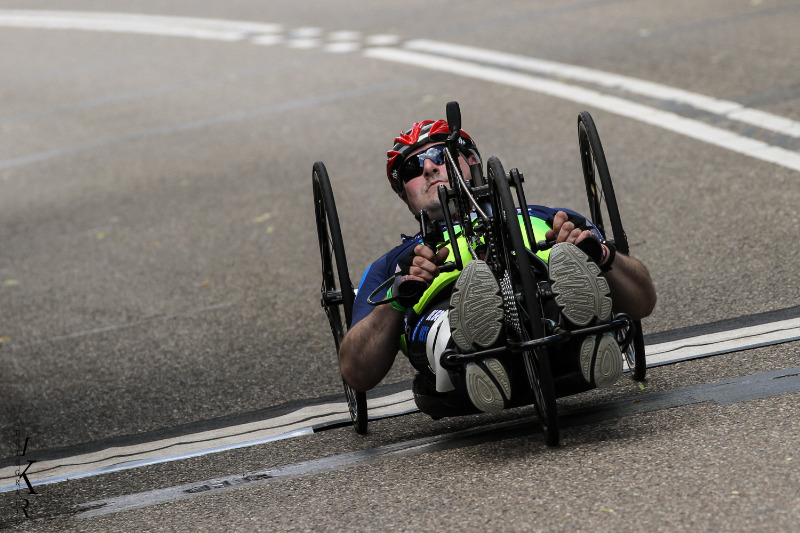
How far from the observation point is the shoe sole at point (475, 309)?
4.02 m

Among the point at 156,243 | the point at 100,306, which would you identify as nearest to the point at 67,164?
the point at 156,243

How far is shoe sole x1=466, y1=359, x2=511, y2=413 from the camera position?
160 inches

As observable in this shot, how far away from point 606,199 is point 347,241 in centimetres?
417

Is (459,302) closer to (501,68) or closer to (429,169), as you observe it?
(429,169)

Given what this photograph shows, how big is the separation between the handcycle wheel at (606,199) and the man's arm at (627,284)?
0.37ft

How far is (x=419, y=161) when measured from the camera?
4840 millimetres

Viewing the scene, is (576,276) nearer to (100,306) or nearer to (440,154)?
(440,154)

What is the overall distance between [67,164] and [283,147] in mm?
2502

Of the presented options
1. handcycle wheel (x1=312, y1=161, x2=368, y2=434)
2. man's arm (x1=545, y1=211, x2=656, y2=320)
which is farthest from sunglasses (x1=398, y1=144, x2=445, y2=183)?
man's arm (x1=545, y1=211, x2=656, y2=320)

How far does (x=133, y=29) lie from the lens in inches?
837

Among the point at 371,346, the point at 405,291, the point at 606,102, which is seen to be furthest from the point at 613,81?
the point at 405,291

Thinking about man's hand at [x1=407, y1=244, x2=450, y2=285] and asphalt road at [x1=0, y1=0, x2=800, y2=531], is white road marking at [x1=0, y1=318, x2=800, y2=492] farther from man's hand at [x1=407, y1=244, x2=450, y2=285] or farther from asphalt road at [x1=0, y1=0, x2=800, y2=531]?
man's hand at [x1=407, y1=244, x2=450, y2=285]

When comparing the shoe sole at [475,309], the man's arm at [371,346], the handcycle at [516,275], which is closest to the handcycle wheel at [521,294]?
the handcycle at [516,275]

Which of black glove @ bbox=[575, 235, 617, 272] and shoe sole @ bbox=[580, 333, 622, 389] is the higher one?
black glove @ bbox=[575, 235, 617, 272]
